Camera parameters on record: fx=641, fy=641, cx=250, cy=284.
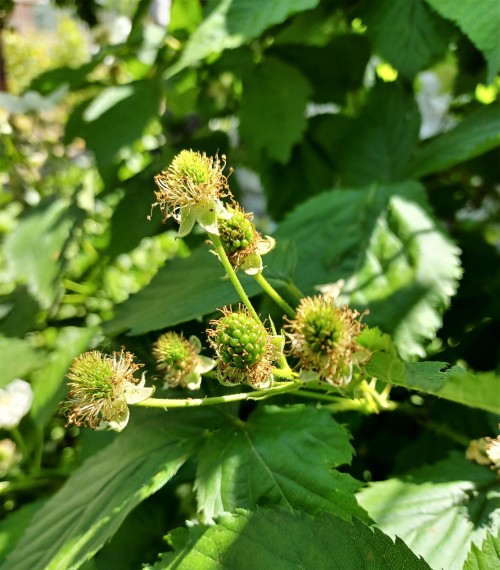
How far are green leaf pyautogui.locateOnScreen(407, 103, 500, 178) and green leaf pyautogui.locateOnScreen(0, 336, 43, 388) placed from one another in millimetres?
515

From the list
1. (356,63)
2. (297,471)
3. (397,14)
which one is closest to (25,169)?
(356,63)

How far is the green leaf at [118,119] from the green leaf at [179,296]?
27 centimetres

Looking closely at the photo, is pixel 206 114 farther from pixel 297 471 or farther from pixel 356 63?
pixel 297 471

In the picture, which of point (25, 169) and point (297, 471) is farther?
point (25, 169)

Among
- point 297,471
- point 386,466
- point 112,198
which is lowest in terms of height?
point 386,466

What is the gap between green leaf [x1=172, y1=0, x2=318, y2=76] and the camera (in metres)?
0.69

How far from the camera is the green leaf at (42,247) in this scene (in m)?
0.86

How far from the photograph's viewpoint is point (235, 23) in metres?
0.71

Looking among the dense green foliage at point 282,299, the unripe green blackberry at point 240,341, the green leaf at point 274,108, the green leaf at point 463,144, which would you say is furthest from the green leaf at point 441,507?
the green leaf at point 274,108

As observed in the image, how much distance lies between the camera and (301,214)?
0.73 meters

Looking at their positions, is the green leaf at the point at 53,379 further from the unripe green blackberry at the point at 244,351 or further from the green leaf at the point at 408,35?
the green leaf at the point at 408,35

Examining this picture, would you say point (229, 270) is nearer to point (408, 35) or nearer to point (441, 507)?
point (441, 507)

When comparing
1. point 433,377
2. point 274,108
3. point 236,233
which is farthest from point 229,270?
point 274,108

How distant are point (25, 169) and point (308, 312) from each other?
0.94m
